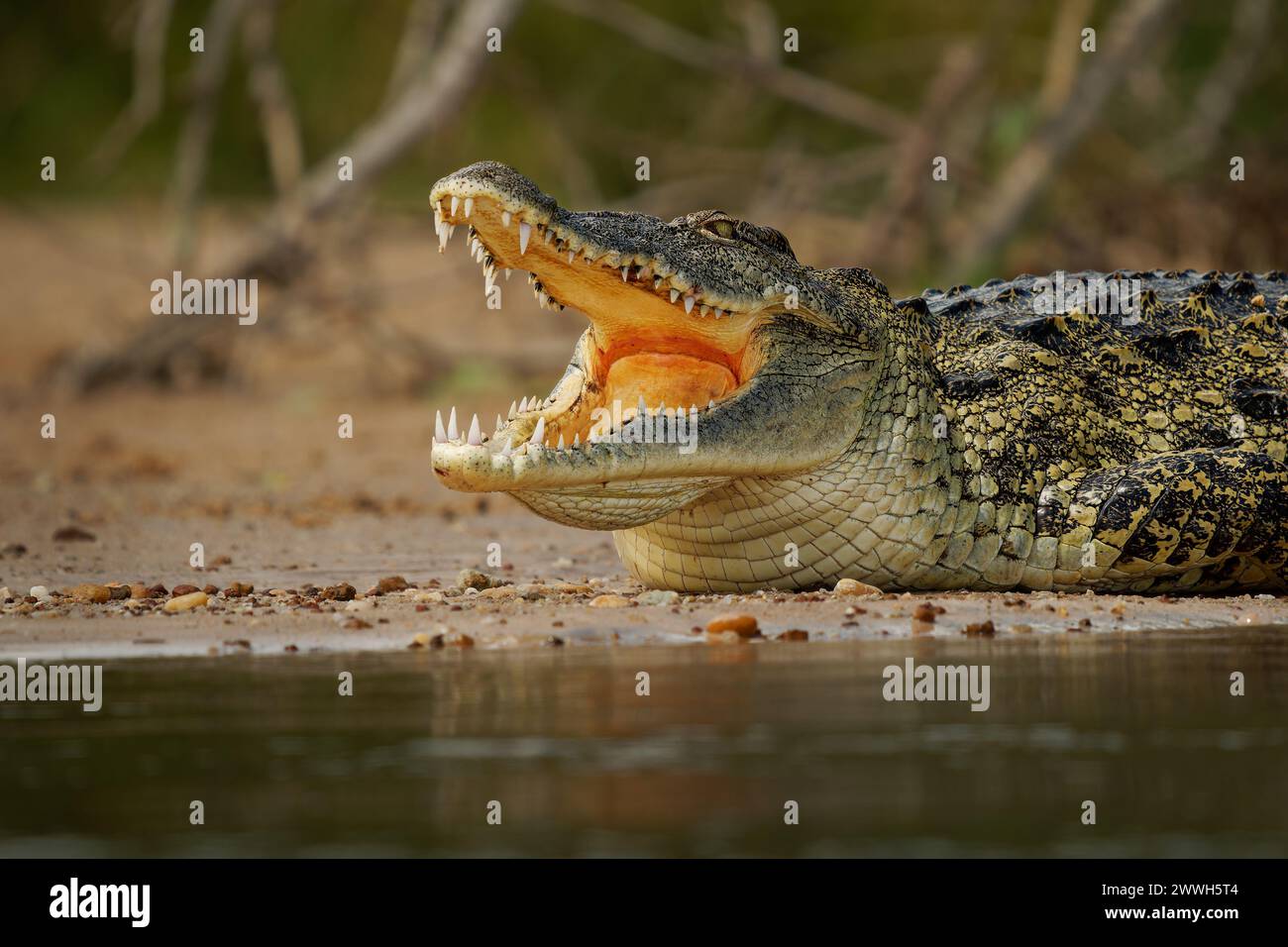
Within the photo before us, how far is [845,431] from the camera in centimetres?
519

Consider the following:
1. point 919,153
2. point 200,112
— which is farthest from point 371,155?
point 919,153

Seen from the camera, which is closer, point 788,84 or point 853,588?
point 853,588

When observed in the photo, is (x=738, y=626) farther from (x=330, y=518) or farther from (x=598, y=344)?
(x=330, y=518)

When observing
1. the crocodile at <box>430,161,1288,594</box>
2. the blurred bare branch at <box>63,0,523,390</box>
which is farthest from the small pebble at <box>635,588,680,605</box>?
the blurred bare branch at <box>63,0,523,390</box>

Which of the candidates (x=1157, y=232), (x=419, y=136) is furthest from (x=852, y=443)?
(x=419, y=136)

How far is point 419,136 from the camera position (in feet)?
40.8

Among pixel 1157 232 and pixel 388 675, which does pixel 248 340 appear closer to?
pixel 1157 232

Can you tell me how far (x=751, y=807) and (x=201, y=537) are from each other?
4.69 metres

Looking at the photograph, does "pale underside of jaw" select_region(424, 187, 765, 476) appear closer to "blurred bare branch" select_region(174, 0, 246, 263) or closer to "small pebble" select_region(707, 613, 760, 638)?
"small pebble" select_region(707, 613, 760, 638)

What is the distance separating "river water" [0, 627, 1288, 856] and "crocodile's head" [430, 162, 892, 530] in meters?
0.57

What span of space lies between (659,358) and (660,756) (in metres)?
2.48

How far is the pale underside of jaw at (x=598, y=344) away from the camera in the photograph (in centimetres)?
457

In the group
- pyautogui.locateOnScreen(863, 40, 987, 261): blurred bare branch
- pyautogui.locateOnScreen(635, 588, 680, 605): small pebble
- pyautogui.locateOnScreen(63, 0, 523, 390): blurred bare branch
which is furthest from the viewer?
pyautogui.locateOnScreen(863, 40, 987, 261): blurred bare branch

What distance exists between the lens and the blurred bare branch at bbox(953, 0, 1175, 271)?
41.2 feet
